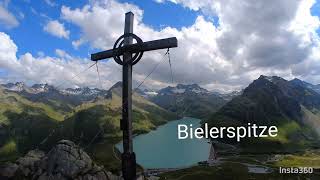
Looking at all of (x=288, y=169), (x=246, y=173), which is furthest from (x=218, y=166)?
(x=288, y=169)

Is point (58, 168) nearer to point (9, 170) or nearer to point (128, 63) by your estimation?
point (9, 170)

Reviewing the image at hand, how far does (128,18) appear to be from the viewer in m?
11.9

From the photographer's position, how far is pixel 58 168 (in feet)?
174

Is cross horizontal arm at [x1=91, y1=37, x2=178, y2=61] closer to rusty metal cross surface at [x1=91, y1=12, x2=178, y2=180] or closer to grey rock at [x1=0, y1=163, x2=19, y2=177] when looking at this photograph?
rusty metal cross surface at [x1=91, y1=12, x2=178, y2=180]

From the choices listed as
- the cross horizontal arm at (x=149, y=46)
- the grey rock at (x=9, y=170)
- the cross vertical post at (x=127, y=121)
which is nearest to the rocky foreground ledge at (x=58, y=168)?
the grey rock at (x=9, y=170)

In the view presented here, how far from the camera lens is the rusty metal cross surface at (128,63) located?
1103cm

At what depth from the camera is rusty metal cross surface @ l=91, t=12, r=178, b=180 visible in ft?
36.2

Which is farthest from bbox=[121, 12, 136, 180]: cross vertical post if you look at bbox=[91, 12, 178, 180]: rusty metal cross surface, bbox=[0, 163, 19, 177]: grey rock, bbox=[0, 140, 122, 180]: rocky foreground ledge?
bbox=[0, 163, 19, 177]: grey rock

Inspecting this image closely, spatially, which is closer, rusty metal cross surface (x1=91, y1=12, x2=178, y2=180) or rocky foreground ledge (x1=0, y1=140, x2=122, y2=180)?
rusty metal cross surface (x1=91, y1=12, x2=178, y2=180)

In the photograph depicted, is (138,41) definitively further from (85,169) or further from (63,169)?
(85,169)

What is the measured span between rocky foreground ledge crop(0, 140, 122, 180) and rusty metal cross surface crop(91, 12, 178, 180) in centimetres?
4058

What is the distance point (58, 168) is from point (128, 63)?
45.5 meters

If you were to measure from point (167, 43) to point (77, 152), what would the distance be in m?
58.1

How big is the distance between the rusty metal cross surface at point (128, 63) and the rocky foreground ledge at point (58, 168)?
133 ft
